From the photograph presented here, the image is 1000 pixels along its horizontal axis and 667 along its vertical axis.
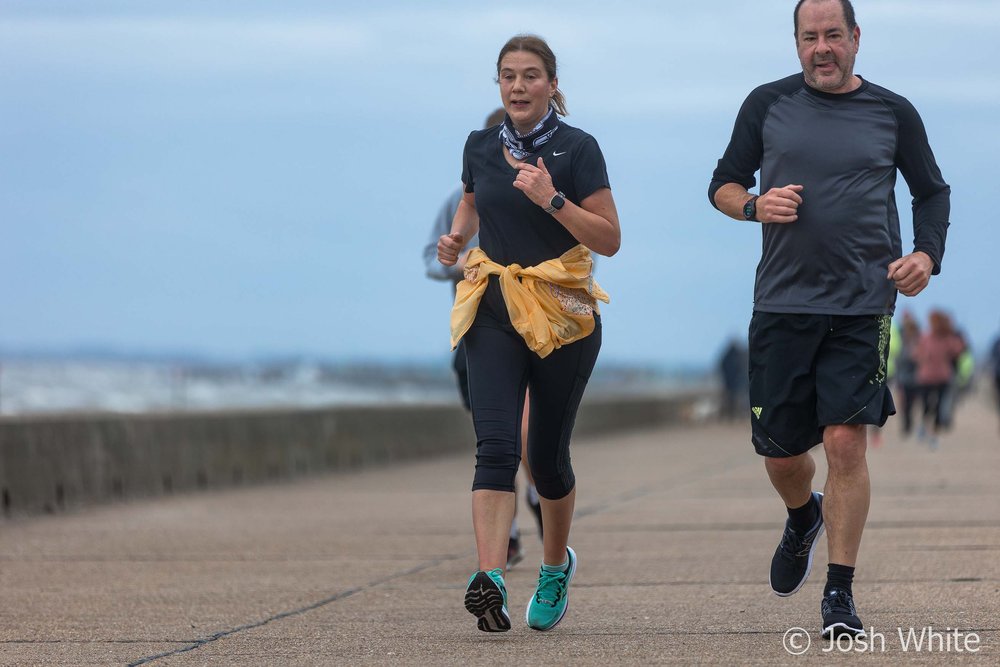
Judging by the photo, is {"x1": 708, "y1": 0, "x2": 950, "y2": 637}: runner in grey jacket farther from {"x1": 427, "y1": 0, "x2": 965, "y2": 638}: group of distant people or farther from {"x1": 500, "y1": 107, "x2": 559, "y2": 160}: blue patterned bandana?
{"x1": 500, "y1": 107, "x2": 559, "y2": 160}: blue patterned bandana

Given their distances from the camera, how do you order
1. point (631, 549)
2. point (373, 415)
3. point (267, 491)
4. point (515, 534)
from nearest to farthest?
point (515, 534) → point (631, 549) → point (267, 491) → point (373, 415)

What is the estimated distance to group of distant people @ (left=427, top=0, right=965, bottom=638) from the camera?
5.38m

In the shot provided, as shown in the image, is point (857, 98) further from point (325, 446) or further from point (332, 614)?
point (325, 446)

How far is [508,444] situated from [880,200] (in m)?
1.50

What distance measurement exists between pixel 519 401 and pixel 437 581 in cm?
202

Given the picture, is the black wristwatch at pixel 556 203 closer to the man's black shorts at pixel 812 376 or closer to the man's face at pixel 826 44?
the man's black shorts at pixel 812 376

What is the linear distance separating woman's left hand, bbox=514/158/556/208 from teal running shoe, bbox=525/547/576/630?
53.2 inches

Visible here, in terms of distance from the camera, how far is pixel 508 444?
218 inches

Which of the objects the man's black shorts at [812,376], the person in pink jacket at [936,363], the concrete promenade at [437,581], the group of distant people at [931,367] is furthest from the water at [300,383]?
the man's black shorts at [812,376]

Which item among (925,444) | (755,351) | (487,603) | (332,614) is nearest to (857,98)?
(755,351)

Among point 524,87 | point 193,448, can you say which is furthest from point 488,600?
point 193,448

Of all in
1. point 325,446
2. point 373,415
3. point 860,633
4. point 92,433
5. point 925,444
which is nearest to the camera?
point 860,633

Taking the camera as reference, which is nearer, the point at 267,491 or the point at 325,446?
the point at 267,491
